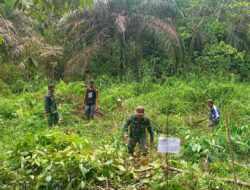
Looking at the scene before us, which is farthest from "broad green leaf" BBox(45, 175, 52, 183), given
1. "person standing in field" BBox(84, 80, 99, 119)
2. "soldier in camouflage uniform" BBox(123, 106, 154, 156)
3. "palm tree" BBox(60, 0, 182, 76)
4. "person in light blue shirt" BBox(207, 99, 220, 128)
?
"palm tree" BBox(60, 0, 182, 76)

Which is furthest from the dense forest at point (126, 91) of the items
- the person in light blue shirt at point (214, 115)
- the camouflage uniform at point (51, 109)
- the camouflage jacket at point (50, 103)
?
the camouflage jacket at point (50, 103)

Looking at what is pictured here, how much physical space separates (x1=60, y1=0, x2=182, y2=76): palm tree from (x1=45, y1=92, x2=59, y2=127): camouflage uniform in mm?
4671

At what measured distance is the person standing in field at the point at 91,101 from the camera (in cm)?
1048

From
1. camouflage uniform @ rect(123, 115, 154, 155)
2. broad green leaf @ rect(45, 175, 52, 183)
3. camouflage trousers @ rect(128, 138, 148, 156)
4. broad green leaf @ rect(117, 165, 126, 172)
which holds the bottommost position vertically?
broad green leaf @ rect(45, 175, 52, 183)

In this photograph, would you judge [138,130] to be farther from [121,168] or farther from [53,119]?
[53,119]

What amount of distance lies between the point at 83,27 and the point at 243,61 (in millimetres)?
5943

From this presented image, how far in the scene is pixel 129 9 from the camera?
1546 cm

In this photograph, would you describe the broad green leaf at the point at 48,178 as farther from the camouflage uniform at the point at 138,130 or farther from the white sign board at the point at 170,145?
the camouflage uniform at the point at 138,130

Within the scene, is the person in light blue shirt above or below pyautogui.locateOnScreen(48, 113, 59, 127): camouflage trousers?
above

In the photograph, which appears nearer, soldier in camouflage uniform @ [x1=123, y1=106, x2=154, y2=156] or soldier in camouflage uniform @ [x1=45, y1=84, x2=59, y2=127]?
soldier in camouflage uniform @ [x1=123, y1=106, x2=154, y2=156]

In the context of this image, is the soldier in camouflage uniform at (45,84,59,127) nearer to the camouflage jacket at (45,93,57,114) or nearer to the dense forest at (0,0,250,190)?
the camouflage jacket at (45,93,57,114)

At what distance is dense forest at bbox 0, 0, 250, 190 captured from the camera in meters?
5.32

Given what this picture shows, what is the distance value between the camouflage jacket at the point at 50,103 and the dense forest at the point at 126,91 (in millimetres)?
584

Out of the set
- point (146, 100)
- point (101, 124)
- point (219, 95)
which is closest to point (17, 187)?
point (101, 124)
